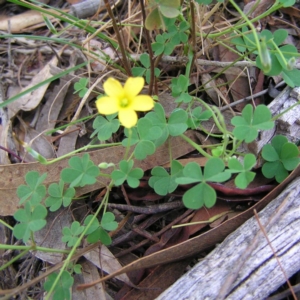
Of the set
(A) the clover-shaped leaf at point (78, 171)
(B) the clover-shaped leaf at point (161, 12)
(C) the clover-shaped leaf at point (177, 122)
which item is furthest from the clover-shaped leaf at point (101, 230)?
(B) the clover-shaped leaf at point (161, 12)

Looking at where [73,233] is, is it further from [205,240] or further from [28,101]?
[28,101]

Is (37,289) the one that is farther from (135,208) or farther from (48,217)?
(135,208)

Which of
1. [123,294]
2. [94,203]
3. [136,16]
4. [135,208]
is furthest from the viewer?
[136,16]

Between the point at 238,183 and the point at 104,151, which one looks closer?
the point at 238,183

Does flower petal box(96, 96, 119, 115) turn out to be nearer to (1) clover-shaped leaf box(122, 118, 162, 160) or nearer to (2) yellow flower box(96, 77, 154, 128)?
(2) yellow flower box(96, 77, 154, 128)

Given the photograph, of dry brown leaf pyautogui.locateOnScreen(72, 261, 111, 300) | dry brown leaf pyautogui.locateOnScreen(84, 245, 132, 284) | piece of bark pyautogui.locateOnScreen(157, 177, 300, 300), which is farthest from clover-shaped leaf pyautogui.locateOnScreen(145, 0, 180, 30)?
dry brown leaf pyautogui.locateOnScreen(72, 261, 111, 300)

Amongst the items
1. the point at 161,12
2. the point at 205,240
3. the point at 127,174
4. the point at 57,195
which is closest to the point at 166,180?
the point at 127,174

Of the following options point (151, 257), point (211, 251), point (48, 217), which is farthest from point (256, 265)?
point (48, 217)
